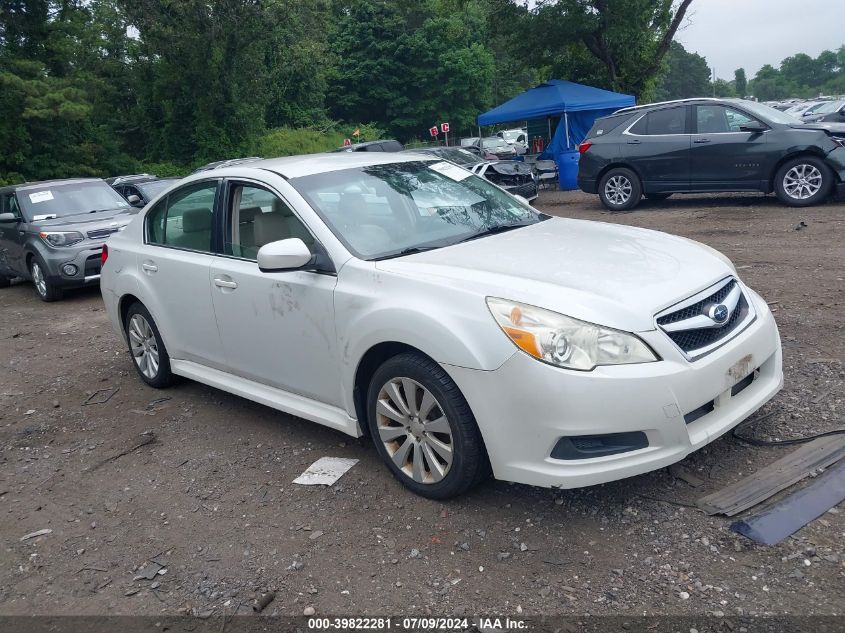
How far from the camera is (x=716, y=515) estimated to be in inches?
128

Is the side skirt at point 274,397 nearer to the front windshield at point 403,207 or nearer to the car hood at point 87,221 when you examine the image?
the front windshield at point 403,207

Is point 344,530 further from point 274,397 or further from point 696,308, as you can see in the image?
point 696,308

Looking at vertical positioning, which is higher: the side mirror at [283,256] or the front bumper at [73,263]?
the side mirror at [283,256]

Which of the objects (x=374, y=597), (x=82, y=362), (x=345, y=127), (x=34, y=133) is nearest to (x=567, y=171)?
(x=82, y=362)

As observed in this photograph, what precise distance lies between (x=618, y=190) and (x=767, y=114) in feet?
8.47

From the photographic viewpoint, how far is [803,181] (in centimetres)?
1095

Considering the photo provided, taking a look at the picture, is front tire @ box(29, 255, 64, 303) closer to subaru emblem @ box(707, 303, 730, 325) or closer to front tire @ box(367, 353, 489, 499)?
front tire @ box(367, 353, 489, 499)

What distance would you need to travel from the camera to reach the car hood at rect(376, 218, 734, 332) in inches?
126

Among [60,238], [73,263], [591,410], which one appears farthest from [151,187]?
[591,410]

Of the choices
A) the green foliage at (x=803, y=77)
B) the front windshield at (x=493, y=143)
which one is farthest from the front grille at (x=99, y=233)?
the green foliage at (x=803, y=77)

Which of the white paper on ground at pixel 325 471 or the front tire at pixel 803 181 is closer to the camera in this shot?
the white paper on ground at pixel 325 471

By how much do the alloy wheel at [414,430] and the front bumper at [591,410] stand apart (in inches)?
9.8

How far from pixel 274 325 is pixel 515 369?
1676mm

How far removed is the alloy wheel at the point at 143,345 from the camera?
5586mm
